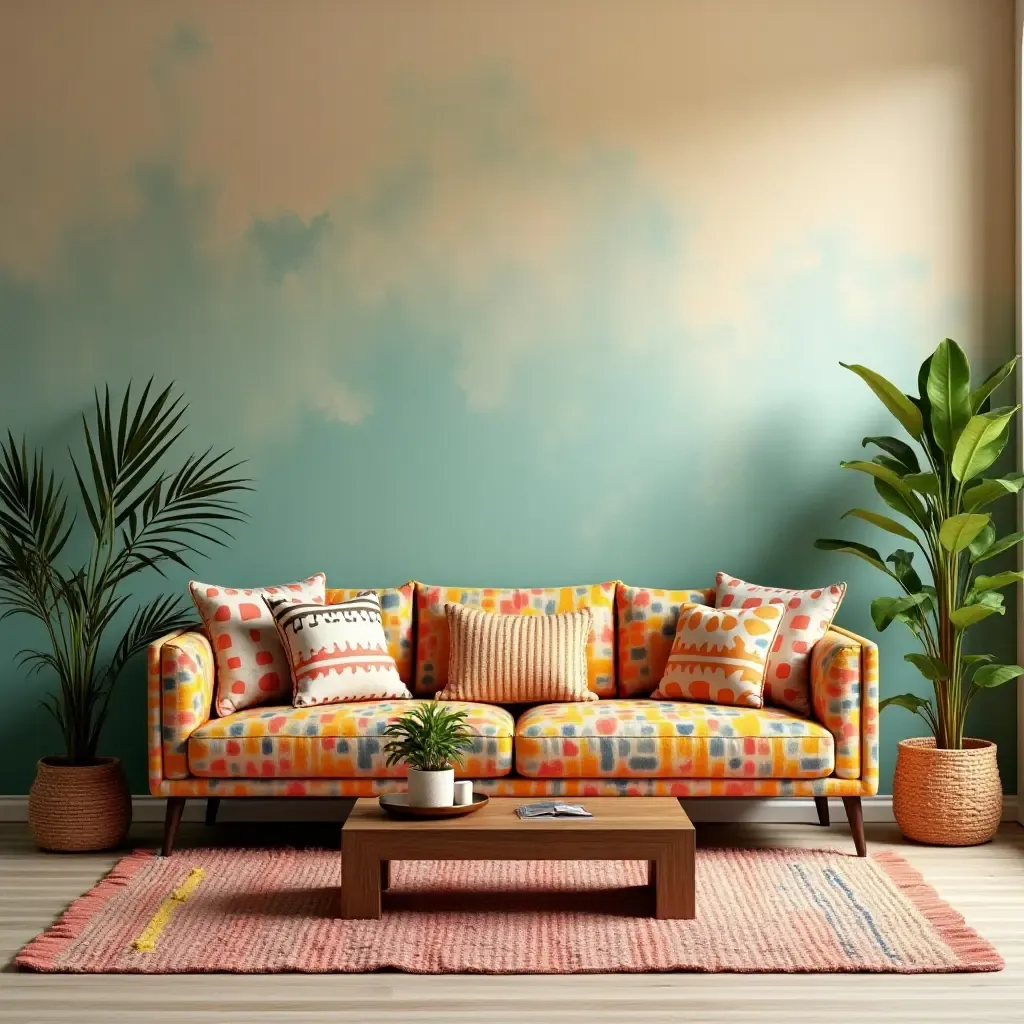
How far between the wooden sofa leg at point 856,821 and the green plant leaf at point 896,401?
1284mm

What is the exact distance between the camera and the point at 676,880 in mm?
3426

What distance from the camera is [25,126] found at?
15.8 ft

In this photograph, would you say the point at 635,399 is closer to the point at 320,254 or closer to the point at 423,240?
the point at 423,240

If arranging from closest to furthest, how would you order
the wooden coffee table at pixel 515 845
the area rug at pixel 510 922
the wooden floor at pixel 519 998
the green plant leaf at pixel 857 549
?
the wooden floor at pixel 519 998
the area rug at pixel 510 922
the wooden coffee table at pixel 515 845
the green plant leaf at pixel 857 549

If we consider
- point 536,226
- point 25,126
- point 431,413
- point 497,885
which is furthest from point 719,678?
point 25,126

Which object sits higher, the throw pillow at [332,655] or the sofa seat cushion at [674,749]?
the throw pillow at [332,655]

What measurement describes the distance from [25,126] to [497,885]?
10.9 feet

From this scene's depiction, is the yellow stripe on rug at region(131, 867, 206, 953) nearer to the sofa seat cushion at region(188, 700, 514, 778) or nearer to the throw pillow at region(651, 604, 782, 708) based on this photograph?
the sofa seat cushion at region(188, 700, 514, 778)

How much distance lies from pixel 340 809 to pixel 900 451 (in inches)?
96.2

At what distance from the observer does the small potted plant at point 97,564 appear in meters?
4.30

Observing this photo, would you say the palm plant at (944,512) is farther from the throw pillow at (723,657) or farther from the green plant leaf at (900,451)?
the throw pillow at (723,657)

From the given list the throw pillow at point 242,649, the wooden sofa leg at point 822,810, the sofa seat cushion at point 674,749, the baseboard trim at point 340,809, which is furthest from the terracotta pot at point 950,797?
the throw pillow at point 242,649

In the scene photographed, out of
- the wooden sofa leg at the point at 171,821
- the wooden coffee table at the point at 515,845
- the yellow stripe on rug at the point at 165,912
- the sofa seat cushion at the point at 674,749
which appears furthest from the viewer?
the wooden sofa leg at the point at 171,821

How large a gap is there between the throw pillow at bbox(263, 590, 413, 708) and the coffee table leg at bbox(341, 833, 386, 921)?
946 mm
